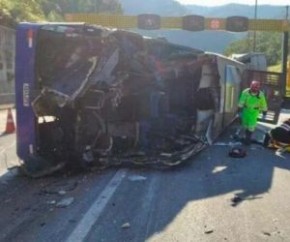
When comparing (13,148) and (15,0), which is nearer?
(13,148)

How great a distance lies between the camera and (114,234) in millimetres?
5926

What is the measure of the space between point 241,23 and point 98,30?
25778 mm

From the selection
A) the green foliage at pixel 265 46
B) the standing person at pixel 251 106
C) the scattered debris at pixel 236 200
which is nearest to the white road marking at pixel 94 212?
Answer: the scattered debris at pixel 236 200

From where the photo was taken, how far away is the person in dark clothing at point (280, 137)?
12.7 metres

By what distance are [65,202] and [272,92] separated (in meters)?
10.7

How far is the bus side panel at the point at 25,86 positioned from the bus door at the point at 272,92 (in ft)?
27.4

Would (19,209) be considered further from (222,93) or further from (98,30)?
(222,93)

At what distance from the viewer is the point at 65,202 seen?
7340 mm

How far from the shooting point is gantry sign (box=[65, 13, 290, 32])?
33906 mm

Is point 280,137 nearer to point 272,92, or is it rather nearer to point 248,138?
point 248,138

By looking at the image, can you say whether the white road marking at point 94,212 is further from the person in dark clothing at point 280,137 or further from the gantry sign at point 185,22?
the gantry sign at point 185,22

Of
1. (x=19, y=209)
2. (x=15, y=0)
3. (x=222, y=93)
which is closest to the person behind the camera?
(x=19, y=209)

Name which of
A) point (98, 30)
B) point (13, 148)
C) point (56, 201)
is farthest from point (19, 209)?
point (13, 148)

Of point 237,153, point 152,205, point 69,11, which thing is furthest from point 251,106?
point 69,11
